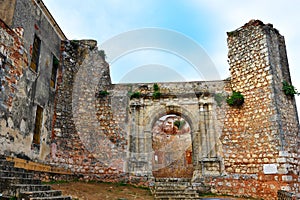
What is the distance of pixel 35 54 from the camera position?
9148 millimetres

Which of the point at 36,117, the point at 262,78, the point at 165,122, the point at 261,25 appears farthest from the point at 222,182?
the point at 165,122

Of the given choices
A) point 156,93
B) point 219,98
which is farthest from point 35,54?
point 219,98

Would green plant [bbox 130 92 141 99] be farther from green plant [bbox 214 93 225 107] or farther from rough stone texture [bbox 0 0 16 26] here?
rough stone texture [bbox 0 0 16 26]

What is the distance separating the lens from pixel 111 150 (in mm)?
10898

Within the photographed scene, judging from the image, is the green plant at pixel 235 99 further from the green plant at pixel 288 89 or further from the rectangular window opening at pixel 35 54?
the rectangular window opening at pixel 35 54

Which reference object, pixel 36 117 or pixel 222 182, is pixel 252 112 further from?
pixel 36 117

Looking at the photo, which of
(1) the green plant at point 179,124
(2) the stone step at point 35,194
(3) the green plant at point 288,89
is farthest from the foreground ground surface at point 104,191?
(1) the green plant at point 179,124

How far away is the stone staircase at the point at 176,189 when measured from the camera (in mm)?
8359

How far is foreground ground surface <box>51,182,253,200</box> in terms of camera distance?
7.33 metres

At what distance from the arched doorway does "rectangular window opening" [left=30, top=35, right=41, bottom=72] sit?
9931 millimetres

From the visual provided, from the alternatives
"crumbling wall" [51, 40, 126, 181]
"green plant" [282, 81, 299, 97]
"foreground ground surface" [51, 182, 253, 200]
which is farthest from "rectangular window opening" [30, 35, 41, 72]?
"green plant" [282, 81, 299, 97]

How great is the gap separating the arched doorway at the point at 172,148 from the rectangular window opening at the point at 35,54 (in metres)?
9.93

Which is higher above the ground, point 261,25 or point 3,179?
point 261,25

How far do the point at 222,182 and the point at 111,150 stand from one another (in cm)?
458
